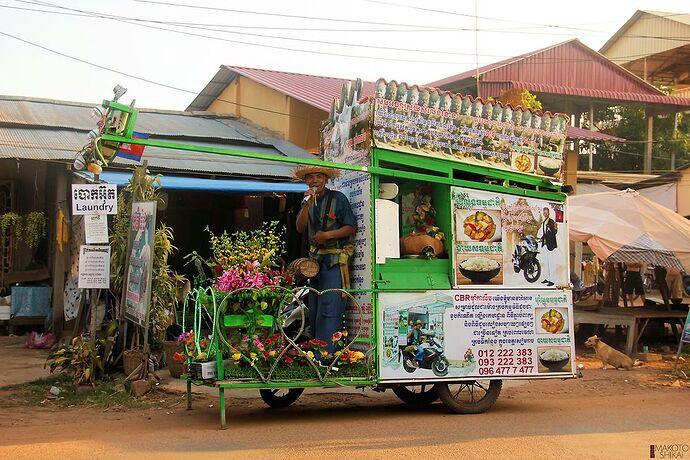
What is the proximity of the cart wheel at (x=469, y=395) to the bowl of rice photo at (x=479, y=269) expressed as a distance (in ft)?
3.39

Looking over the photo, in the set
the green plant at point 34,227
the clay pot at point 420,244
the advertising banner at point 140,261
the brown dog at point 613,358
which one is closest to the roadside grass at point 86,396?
the advertising banner at point 140,261

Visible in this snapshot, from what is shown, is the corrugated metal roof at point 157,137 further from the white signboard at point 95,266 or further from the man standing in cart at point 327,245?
the man standing in cart at point 327,245

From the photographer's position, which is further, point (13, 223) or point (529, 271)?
point (13, 223)

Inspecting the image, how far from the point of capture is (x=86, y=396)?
28.1ft

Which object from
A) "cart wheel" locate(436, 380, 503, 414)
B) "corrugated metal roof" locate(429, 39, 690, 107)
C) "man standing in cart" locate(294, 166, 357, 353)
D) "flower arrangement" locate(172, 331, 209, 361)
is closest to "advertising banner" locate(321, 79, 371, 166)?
"man standing in cart" locate(294, 166, 357, 353)

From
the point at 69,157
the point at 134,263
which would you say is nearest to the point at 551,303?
the point at 134,263

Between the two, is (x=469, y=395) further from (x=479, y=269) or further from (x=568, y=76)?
(x=568, y=76)

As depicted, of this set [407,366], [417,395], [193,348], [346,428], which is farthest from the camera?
[417,395]

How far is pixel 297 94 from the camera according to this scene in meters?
17.4

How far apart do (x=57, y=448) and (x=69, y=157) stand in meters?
6.72

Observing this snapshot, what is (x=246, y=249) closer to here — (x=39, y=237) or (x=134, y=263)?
(x=134, y=263)

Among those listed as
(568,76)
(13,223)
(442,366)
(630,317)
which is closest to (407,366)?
(442,366)

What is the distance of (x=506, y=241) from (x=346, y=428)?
8.14ft

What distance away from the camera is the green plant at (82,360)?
29.3 ft
